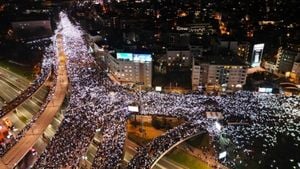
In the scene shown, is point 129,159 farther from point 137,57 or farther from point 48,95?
point 137,57

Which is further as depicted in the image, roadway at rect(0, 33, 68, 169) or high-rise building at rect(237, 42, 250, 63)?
high-rise building at rect(237, 42, 250, 63)

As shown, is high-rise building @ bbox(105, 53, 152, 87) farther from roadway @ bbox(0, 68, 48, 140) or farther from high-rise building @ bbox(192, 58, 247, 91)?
roadway @ bbox(0, 68, 48, 140)

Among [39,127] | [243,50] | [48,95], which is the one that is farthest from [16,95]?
[243,50]

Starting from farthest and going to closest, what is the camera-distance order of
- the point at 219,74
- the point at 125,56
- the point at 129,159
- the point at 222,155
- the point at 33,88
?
the point at 125,56 → the point at 219,74 → the point at 33,88 → the point at 129,159 → the point at 222,155

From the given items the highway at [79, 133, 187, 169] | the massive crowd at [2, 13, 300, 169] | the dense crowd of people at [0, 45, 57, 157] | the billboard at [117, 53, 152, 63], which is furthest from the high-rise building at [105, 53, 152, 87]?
the highway at [79, 133, 187, 169]

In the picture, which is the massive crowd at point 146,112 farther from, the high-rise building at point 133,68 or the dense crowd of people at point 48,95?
the dense crowd of people at point 48,95

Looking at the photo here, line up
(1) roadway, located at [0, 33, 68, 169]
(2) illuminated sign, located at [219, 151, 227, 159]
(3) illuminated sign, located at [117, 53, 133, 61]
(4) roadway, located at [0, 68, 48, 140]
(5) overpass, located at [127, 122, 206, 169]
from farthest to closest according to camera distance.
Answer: (3) illuminated sign, located at [117, 53, 133, 61] < (4) roadway, located at [0, 68, 48, 140] < (2) illuminated sign, located at [219, 151, 227, 159] < (1) roadway, located at [0, 33, 68, 169] < (5) overpass, located at [127, 122, 206, 169]
